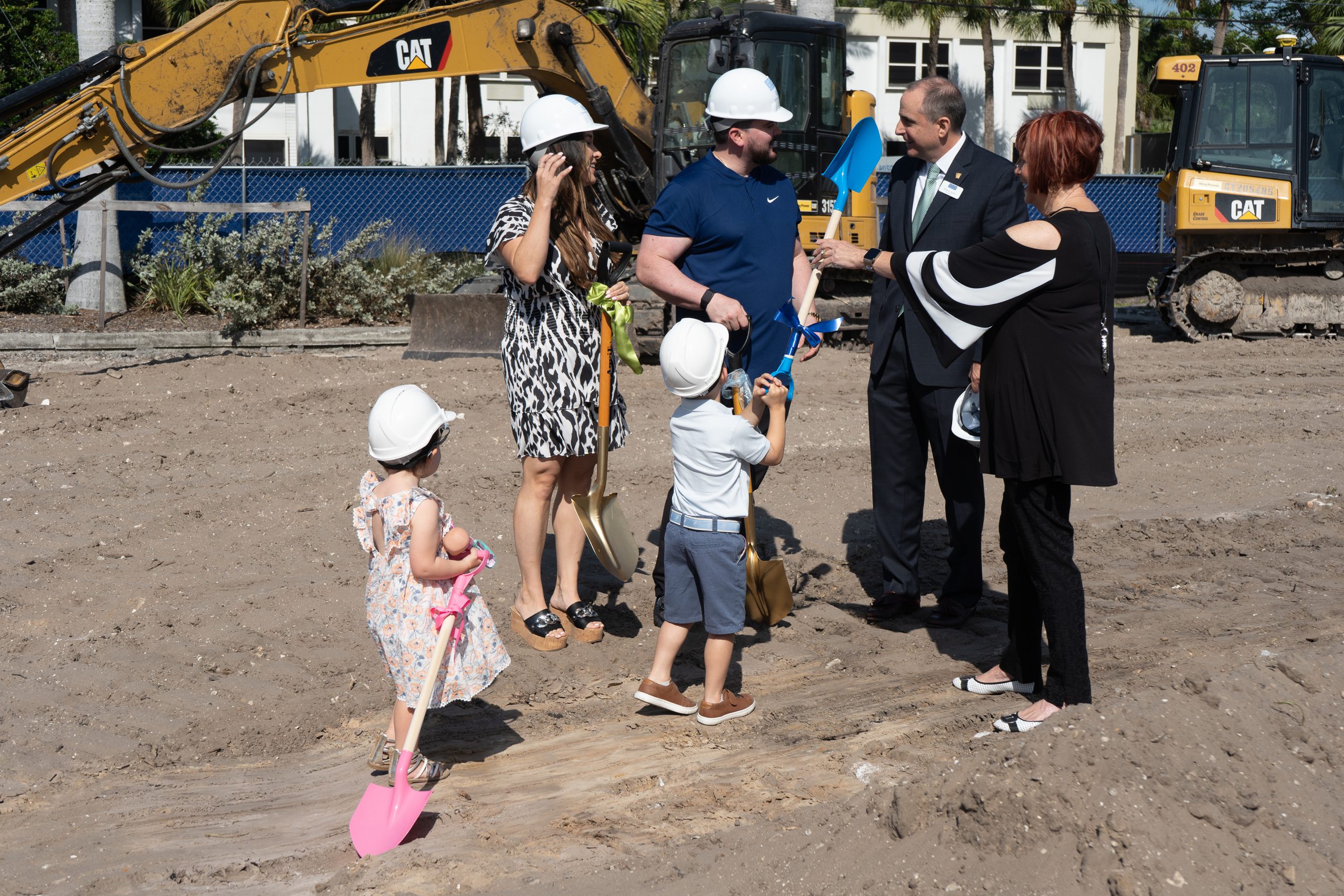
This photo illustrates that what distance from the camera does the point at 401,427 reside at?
3.64 m

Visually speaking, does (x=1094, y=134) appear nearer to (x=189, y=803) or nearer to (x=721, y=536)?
(x=721, y=536)

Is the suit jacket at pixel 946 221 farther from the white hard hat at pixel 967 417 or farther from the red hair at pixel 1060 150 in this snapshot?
the red hair at pixel 1060 150

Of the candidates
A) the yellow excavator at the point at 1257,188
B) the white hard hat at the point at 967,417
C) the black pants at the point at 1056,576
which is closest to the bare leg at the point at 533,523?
the white hard hat at the point at 967,417

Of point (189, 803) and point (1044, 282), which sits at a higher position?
point (1044, 282)

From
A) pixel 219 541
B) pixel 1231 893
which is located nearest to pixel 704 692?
pixel 1231 893

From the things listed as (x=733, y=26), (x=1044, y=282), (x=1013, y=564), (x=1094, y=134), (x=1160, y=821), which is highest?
(x=733, y=26)

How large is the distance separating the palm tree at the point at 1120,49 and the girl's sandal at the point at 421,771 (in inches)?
1343

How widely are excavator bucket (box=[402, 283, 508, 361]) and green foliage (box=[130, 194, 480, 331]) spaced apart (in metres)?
2.52

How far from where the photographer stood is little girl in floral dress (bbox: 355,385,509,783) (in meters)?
3.65

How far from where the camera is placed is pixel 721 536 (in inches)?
168

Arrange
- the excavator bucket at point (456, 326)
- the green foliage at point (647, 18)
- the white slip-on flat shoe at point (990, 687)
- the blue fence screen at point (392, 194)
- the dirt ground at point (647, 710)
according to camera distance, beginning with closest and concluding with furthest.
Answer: the dirt ground at point (647, 710) < the white slip-on flat shoe at point (990, 687) < the excavator bucket at point (456, 326) < the blue fence screen at point (392, 194) < the green foliage at point (647, 18)

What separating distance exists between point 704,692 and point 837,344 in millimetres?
9243

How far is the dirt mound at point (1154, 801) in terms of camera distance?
115 inches

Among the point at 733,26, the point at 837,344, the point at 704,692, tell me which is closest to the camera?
the point at 704,692
